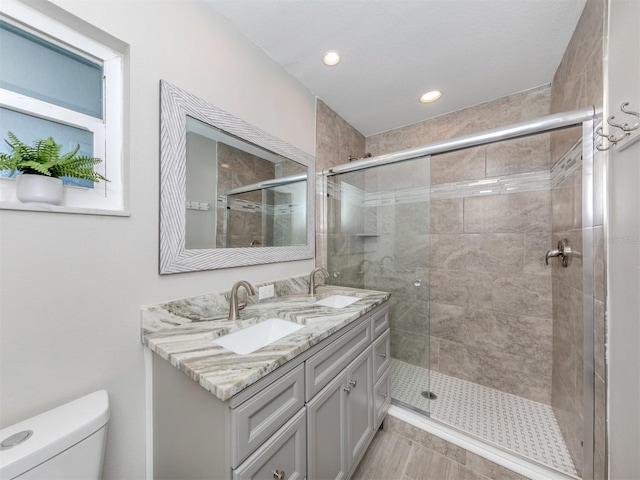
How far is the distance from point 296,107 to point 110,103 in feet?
3.55

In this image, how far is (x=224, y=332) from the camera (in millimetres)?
988

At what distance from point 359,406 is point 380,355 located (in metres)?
0.33

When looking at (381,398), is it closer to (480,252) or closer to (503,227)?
(480,252)

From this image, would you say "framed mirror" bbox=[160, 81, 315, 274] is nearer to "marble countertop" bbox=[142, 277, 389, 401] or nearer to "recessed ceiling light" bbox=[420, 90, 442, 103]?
"marble countertop" bbox=[142, 277, 389, 401]

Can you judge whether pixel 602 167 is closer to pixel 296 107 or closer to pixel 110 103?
pixel 296 107

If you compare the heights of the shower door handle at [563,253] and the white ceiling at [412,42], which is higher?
the white ceiling at [412,42]

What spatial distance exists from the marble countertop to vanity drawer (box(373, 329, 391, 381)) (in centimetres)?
24

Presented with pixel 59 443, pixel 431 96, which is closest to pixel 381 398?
pixel 59 443

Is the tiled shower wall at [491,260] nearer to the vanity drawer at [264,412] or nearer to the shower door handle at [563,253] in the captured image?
the shower door handle at [563,253]

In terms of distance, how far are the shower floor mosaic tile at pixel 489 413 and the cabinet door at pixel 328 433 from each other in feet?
2.47

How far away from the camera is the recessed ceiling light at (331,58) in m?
1.44

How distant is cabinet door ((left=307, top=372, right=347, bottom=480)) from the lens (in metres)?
0.90

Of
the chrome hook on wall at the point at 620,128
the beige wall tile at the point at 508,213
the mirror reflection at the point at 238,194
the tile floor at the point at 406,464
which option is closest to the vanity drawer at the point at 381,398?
Answer: the tile floor at the point at 406,464

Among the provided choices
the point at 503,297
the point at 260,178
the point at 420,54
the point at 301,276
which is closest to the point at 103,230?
the point at 260,178
